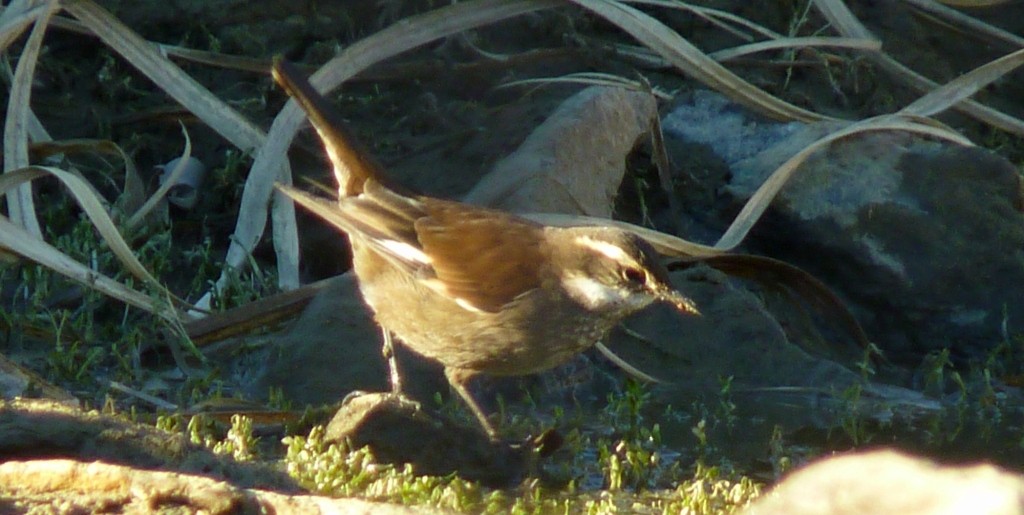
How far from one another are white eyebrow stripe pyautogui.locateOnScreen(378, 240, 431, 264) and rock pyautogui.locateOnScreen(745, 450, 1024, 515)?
3.61 m

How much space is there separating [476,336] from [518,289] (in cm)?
26

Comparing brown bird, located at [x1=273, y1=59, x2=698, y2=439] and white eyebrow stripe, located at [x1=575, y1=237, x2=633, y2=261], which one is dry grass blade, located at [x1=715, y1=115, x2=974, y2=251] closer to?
brown bird, located at [x1=273, y1=59, x2=698, y2=439]

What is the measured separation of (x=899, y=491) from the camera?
325cm

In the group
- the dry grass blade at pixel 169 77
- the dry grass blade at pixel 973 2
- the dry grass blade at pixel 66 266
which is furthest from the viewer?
the dry grass blade at pixel 973 2

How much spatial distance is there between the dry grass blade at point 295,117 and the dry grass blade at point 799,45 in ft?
3.74

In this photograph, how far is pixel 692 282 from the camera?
834cm

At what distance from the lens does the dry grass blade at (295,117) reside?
27.9 ft

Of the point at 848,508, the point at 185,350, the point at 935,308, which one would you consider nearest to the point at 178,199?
the point at 185,350

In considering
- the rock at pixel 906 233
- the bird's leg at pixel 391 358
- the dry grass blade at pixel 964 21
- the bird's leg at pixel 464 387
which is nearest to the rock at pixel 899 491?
the bird's leg at pixel 464 387

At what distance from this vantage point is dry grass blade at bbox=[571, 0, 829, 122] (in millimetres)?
9164

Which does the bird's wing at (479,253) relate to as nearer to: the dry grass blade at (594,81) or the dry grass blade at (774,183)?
the dry grass blade at (774,183)

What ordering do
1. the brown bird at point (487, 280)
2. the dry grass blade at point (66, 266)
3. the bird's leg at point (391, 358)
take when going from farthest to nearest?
the dry grass blade at point (66, 266) → the bird's leg at point (391, 358) → the brown bird at point (487, 280)

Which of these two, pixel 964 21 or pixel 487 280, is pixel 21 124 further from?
pixel 964 21

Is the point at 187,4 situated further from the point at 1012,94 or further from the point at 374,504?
the point at 374,504
